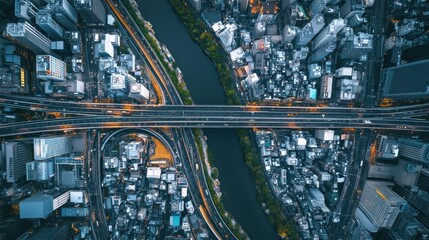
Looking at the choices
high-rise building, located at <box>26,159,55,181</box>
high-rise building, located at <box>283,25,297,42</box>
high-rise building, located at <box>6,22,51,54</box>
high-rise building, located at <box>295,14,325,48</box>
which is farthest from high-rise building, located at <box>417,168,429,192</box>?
high-rise building, located at <box>6,22,51,54</box>

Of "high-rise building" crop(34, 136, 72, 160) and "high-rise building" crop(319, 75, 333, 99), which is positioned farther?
"high-rise building" crop(319, 75, 333, 99)

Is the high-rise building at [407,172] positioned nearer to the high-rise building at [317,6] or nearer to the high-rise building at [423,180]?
the high-rise building at [423,180]

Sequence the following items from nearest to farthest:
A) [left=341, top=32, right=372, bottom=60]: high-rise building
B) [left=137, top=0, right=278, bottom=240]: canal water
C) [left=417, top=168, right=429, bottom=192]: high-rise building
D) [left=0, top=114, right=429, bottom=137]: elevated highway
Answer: [left=417, top=168, right=429, bottom=192]: high-rise building → [left=341, top=32, right=372, bottom=60]: high-rise building → [left=0, top=114, right=429, bottom=137]: elevated highway → [left=137, top=0, right=278, bottom=240]: canal water

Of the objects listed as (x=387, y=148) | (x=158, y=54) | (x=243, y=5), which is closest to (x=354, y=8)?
(x=243, y=5)

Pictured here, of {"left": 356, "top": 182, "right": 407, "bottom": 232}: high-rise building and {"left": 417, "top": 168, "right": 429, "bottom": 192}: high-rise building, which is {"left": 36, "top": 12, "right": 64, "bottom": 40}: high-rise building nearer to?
{"left": 356, "top": 182, "right": 407, "bottom": 232}: high-rise building

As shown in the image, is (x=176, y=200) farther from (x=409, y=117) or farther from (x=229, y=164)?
(x=409, y=117)

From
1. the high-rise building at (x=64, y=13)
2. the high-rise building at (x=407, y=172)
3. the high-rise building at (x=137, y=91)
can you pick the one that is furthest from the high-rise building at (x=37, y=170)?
the high-rise building at (x=407, y=172)
